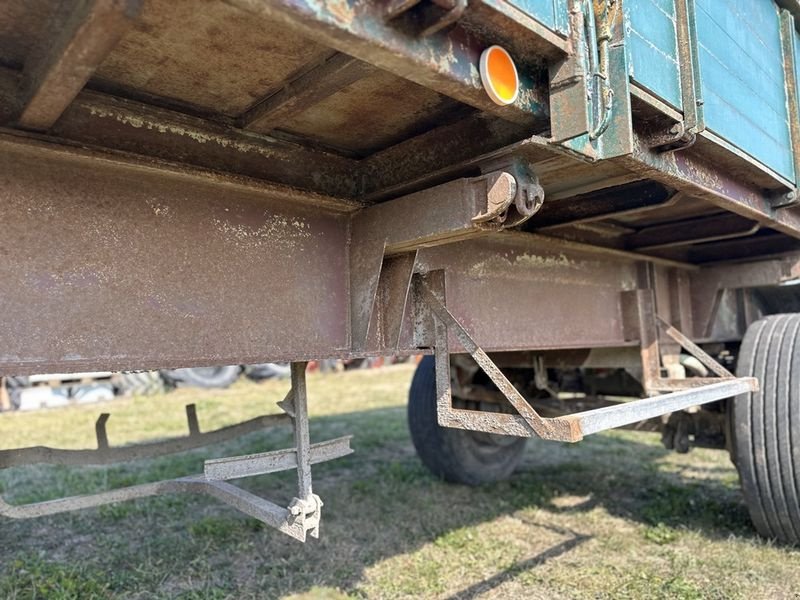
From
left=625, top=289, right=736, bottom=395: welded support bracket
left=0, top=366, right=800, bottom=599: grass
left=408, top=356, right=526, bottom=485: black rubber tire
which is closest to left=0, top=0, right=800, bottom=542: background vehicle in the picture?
left=625, top=289, right=736, bottom=395: welded support bracket

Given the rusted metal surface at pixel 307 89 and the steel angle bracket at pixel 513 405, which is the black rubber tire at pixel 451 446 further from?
the rusted metal surface at pixel 307 89

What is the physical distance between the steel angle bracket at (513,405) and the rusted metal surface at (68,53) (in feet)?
4.28

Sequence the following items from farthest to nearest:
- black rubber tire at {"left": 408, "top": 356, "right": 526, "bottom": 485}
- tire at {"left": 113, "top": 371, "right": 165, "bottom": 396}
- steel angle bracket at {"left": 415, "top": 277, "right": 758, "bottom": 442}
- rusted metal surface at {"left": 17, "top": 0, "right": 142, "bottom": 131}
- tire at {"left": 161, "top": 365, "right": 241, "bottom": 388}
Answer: tire at {"left": 161, "top": 365, "right": 241, "bottom": 388}, tire at {"left": 113, "top": 371, "right": 165, "bottom": 396}, black rubber tire at {"left": 408, "top": 356, "right": 526, "bottom": 485}, steel angle bracket at {"left": 415, "top": 277, "right": 758, "bottom": 442}, rusted metal surface at {"left": 17, "top": 0, "right": 142, "bottom": 131}

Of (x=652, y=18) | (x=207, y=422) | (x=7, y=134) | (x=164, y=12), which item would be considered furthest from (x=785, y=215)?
(x=207, y=422)

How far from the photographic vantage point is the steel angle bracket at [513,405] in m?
1.73

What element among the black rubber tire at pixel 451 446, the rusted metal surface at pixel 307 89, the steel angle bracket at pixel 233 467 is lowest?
the black rubber tire at pixel 451 446

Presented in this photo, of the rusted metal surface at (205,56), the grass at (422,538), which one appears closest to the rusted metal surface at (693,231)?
the grass at (422,538)

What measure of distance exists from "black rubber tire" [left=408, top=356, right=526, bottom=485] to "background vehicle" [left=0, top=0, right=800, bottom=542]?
1664mm

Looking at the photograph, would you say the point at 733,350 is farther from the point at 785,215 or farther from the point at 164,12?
the point at 164,12

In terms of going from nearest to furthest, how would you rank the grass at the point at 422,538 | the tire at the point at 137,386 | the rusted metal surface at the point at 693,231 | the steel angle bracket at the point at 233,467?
the steel angle bracket at the point at 233,467
the grass at the point at 422,538
the rusted metal surface at the point at 693,231
the tire at the point at 137,386

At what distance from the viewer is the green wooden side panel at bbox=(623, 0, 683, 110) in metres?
1.67

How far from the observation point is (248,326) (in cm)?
184

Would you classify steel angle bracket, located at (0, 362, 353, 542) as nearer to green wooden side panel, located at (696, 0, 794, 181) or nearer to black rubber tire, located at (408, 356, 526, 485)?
green wooden side panel, located at (696, 0, 794, 181)

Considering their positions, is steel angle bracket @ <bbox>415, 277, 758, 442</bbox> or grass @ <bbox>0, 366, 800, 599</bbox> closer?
steel angle bracket @ <bbox>415, 277, 758, 442</bbox>
